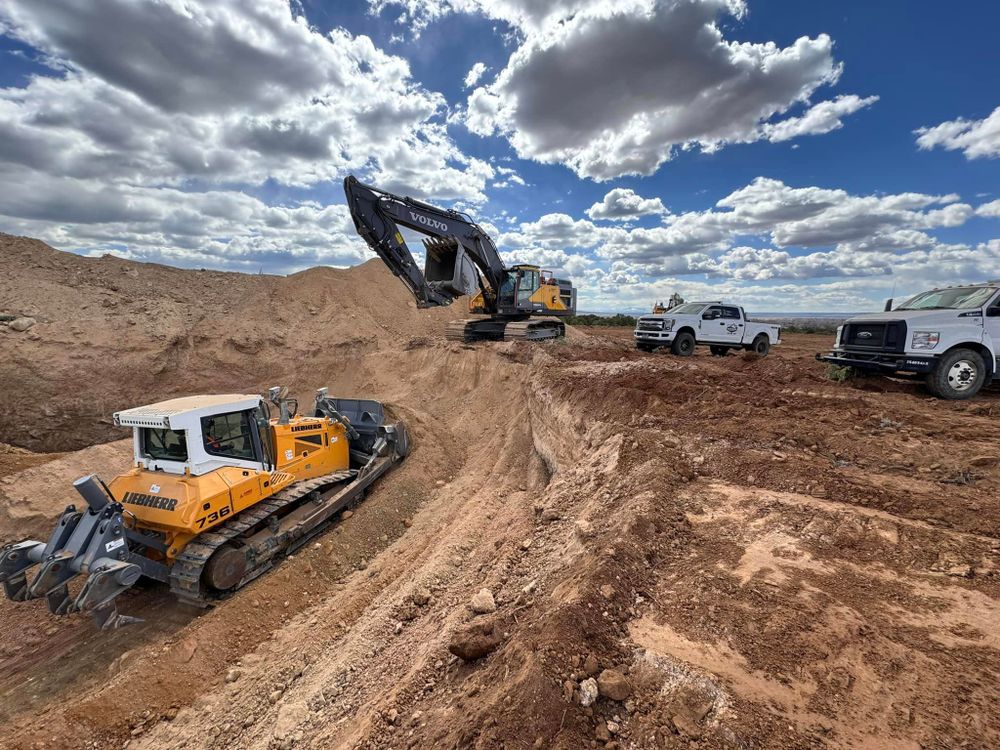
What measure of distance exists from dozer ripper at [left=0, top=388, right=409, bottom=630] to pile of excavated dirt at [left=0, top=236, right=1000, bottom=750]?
53 cm

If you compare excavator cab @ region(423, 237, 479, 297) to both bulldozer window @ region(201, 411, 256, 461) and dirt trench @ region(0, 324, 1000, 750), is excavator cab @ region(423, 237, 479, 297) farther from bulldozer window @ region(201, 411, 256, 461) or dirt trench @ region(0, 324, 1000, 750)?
bulldozer window @ region(201, 411, 256, 461)

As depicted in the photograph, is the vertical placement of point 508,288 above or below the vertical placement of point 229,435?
above

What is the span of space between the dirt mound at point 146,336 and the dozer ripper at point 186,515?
28.8 ft

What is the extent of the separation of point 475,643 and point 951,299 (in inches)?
424

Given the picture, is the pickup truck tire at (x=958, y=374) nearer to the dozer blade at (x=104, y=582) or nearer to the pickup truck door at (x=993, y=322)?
the pickup truck door at (x=993, y=322)

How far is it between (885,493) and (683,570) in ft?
7.11

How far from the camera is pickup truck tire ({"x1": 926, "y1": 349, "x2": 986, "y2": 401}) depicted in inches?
306

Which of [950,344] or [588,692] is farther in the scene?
[950,344]

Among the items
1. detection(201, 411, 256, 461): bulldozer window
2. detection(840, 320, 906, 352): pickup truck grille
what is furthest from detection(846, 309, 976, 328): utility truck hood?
detection(201, 411, 256, 461): bulldozer window

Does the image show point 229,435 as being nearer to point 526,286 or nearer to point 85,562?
point 85,562

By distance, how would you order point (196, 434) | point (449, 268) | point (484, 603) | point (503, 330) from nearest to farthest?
point (484, 603), point (196, 434), point (449, 268), point (503, 330)

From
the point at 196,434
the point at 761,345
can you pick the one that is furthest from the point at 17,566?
the point at 761,345

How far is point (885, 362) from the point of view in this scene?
812 centimetres

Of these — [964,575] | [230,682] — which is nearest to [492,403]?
[230,682]
